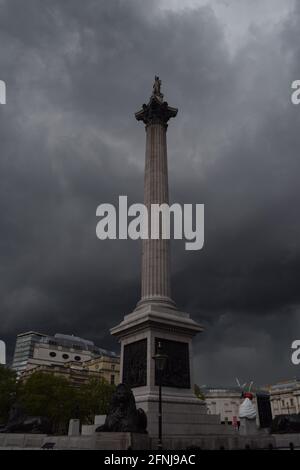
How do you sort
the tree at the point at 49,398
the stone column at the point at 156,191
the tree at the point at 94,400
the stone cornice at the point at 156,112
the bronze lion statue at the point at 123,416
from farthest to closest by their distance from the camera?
the tree at the point at 94,400, the tree at the point at 49,398, the stone cornice at the point at 156,112, the stone column at the point at 156,191, the bronze lion statue at the point at 123,416

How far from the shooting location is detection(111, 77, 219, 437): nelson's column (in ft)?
79.5

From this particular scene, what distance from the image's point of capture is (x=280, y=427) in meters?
30.3

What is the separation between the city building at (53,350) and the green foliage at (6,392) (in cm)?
4558

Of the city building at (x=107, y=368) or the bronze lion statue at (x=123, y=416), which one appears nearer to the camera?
the bronze lion statue at (x=123, y=416)

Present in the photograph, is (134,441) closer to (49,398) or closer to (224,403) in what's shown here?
(49,398)

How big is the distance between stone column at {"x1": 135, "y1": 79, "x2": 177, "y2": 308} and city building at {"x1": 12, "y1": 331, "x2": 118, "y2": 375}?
266ft

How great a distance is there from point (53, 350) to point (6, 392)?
62.0m

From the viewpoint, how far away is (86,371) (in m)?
82.8

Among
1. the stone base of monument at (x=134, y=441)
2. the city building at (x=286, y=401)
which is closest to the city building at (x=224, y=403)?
the city building at (x=286, y=401)

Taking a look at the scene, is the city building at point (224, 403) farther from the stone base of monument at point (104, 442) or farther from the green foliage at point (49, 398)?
the stone base of monument at point (104, 442)

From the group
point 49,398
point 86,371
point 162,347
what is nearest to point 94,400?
point 49,398

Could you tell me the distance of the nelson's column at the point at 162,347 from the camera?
24.2 m
